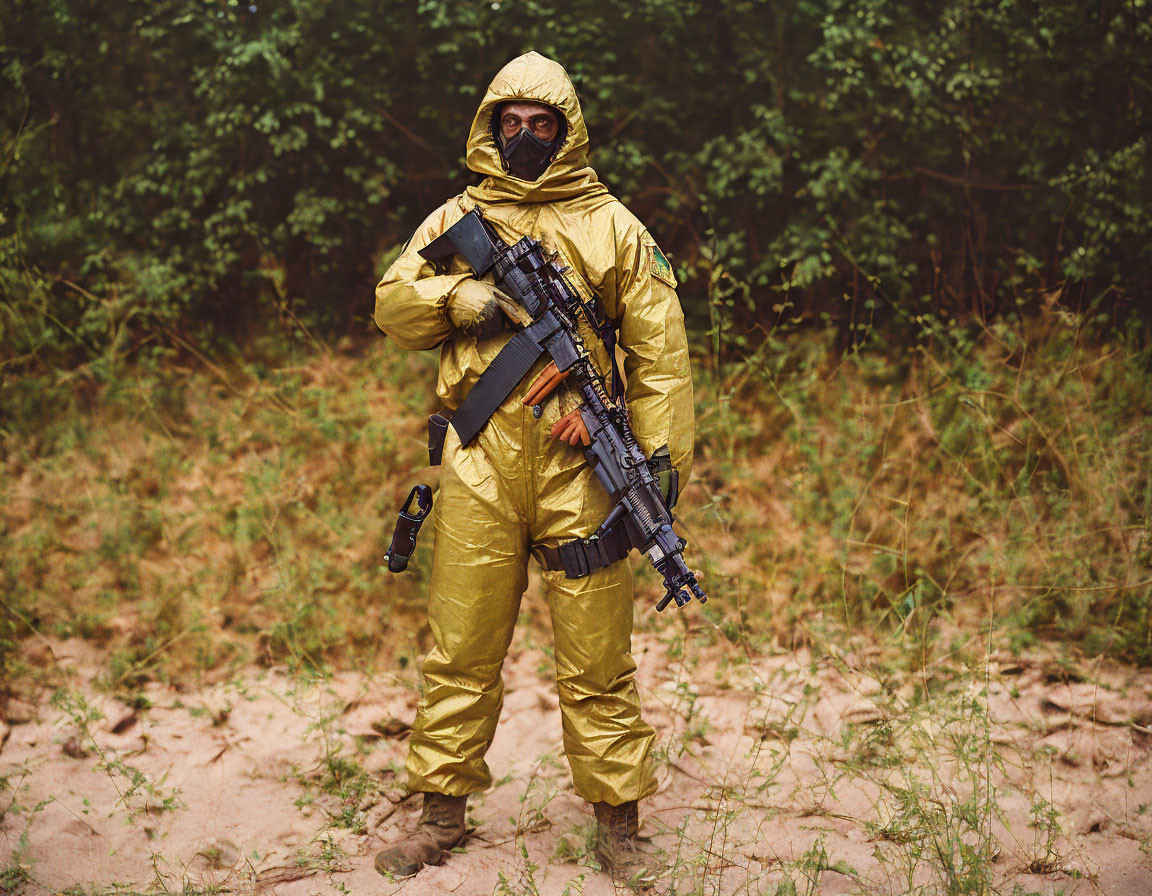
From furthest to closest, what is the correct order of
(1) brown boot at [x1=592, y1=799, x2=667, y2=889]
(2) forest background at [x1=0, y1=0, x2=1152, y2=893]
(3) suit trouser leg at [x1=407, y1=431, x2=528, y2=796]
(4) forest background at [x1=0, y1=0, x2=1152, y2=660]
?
1. (4) forest background at [x1=0, y1=0, x2=1152, y2=660]
2. (2) forest background at [x1=0, y1=0, x2=1152, y2=893]
3. (1) brown boot at [x1=592, y1=799, x2=667, y2=889]
4. (3) suit trouser leg at [x1=407, y1=431, x2=528, y2=796]

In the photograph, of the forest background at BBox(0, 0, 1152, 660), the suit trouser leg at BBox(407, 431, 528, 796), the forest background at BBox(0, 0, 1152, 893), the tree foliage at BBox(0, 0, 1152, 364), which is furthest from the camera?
the tree foliage at BBox(0, 0, 1152, 364)

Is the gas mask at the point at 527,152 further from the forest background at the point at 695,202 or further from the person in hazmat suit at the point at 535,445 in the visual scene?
the forest background at the point at 695,202

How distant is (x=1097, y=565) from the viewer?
446cm

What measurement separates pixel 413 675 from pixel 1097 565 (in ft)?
11.0

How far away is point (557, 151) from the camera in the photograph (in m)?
2.87

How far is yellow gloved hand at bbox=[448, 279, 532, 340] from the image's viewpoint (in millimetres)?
2766

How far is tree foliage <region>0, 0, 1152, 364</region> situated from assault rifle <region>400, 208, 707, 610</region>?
2.60m

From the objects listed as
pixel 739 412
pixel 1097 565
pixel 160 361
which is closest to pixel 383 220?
pixel 160 361

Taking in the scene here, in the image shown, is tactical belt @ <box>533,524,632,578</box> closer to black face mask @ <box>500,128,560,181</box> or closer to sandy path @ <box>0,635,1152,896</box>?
sandy path @ <box>0,635,1152,896</box>

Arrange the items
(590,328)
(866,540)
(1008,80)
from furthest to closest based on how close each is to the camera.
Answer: (1008,80) < (866,540) < (590,328)

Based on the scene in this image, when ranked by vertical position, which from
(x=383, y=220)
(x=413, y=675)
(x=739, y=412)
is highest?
(x=383, y=220)

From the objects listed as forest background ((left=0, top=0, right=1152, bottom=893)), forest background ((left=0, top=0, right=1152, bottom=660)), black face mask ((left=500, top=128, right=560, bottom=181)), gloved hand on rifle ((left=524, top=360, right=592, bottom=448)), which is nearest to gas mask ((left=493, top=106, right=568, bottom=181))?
black face mask ((left=500, top=128, right=560, bottom=181))

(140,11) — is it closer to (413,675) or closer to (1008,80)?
(413,675)

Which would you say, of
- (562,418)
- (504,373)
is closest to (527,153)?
(504,373)
